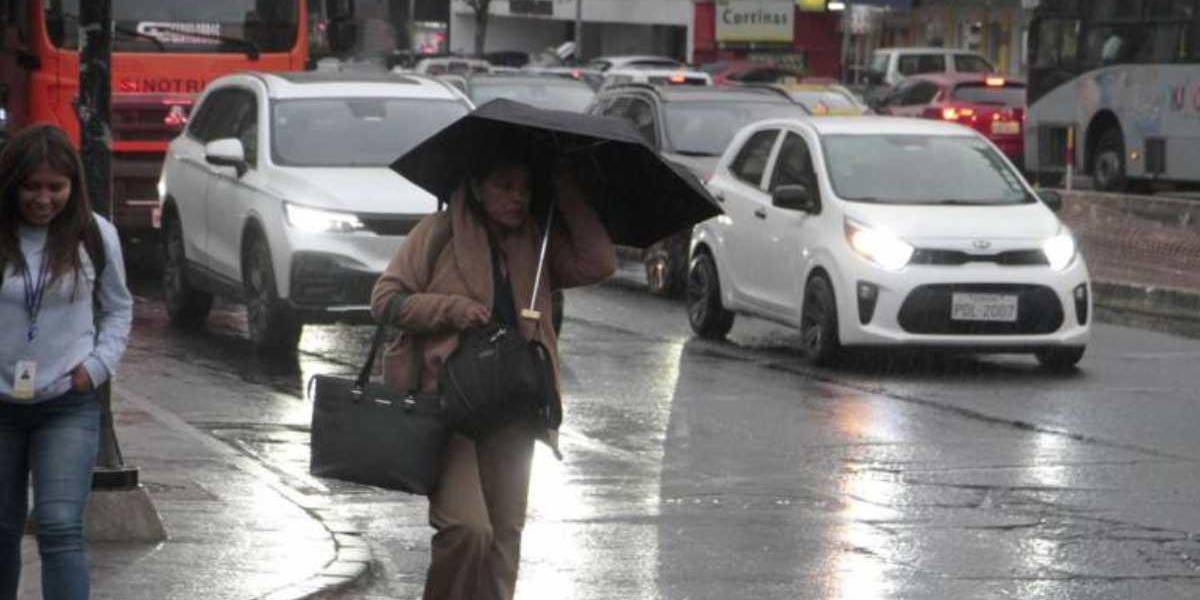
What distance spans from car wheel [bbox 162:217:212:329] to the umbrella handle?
11615 mm

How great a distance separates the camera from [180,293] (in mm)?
18703

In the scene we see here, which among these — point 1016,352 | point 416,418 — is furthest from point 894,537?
point 1016,352

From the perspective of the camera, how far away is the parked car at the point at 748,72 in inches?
2078

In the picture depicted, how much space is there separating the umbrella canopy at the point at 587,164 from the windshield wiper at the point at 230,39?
15.6m

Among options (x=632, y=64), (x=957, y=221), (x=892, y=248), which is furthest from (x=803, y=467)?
(x=632, y=64)

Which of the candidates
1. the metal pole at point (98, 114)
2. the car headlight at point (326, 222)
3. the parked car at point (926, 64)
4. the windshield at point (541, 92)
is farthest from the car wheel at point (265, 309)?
the parked car at point (926, 64)

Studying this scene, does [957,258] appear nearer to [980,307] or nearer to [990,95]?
[980,307]

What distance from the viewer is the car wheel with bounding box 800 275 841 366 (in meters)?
16.5

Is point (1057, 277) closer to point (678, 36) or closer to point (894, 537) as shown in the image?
point (894, 537)

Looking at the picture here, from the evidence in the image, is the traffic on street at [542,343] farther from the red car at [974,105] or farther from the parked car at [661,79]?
the red car at [974,105]

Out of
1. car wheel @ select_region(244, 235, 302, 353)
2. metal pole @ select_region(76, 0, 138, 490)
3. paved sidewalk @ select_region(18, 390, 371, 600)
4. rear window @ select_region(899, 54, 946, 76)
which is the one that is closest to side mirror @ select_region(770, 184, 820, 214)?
car wheel @ select_region(244, 235, 302, 353)

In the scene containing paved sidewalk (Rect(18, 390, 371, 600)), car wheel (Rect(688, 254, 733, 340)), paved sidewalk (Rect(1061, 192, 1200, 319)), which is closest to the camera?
paved sidewalk (Rect(18, 390, 371, 600))

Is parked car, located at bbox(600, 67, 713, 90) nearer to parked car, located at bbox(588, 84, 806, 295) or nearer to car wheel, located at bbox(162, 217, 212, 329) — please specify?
parked car, located at bbox(588, 84, 806, 295)

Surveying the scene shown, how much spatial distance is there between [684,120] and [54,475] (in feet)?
53.6
